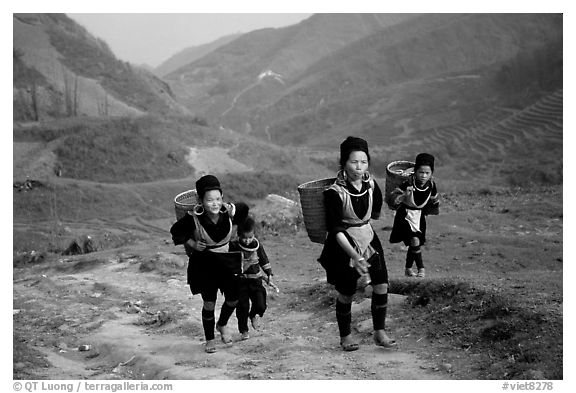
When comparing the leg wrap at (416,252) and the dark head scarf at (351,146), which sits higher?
the dark head scarf at (351,146)

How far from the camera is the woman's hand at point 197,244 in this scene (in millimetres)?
6918

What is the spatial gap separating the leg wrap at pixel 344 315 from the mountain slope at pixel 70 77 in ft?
157

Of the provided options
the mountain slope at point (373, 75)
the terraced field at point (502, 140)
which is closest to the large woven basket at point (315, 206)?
the terraced field at point (502, 140)

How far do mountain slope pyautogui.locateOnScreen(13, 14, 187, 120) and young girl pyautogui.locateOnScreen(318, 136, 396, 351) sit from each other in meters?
48.0

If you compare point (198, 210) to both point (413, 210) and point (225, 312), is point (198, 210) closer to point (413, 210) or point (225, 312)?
point (225, 312)

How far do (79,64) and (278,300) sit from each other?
61.3m

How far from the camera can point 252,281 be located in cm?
766

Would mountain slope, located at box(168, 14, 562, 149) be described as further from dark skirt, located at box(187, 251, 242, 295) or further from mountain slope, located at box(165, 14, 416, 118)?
dark skirt, located at box(187, 251, 242, 295)

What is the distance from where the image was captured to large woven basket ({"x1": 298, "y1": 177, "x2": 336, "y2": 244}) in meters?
6.57

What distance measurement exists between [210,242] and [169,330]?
8.21ft

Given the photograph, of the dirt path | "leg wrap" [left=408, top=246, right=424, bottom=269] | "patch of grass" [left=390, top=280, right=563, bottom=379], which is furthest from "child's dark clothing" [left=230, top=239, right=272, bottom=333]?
"leg wrap" [left=408, top=246, right=424, bottom=269]

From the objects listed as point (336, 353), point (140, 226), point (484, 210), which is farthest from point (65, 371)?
point (140, 226)

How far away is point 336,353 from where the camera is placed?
687 centimetres

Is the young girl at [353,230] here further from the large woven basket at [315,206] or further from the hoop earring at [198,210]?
the hoop earring at [198,210]
